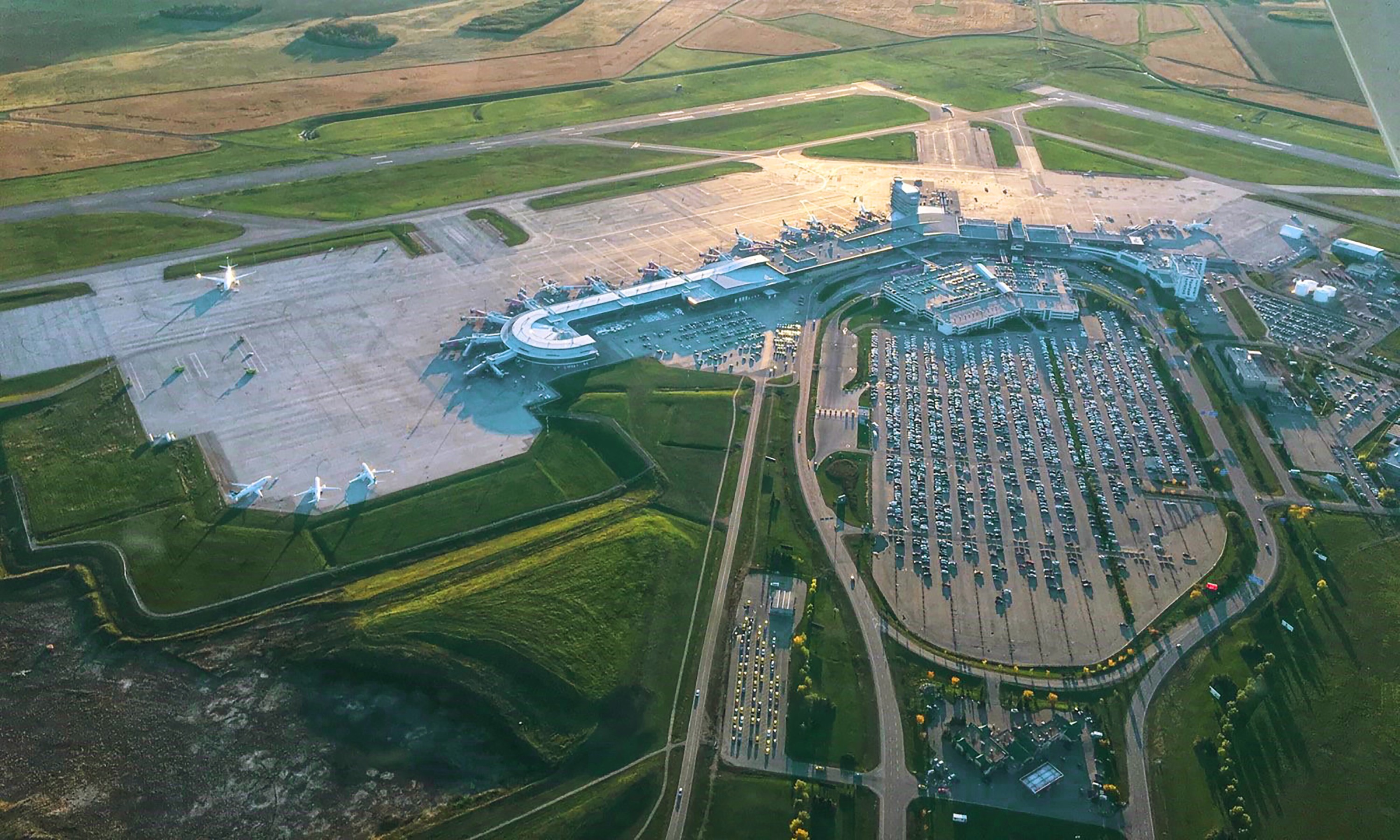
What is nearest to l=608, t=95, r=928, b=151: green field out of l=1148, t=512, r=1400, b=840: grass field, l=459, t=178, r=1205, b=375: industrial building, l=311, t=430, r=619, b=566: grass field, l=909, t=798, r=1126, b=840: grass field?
l=459, t=178, r=1205, b=375: industrial building

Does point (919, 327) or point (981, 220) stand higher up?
point (981, 220)

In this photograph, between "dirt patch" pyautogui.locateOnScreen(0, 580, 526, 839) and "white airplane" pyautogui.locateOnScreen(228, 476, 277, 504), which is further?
"white airplane" pyautogui.locateOnScreen(228, 476, 277, 504)

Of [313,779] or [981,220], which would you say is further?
[981,220]

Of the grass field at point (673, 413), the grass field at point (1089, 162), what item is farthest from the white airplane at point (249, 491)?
the grass field at point (1089, 162)

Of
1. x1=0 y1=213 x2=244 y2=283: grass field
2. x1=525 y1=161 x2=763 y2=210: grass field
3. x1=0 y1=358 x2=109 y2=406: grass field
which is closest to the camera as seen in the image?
x1=0 y1=358 x2=109 y2=406: grass field

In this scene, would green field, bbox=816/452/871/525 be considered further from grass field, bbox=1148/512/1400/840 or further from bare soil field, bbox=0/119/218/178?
bare soil field, bbox=0/119/218/178

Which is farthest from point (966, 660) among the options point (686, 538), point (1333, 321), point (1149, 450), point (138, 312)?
point (138, 312)

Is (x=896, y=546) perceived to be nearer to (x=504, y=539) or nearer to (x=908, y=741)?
(x=908, y=741)

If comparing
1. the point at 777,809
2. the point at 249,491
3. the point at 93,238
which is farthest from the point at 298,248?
the point at 777,809
